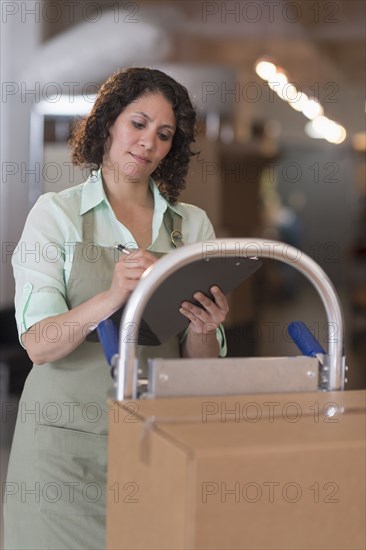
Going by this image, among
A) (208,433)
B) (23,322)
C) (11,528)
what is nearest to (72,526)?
(11,528)

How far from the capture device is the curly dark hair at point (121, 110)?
188cm

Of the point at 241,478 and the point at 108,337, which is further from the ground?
the point at 108,337

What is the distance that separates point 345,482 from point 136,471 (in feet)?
1.01

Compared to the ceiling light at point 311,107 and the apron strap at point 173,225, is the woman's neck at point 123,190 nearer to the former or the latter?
the apron strap at point 173,225

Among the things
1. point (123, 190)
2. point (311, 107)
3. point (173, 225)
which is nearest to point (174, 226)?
point (173, 225)

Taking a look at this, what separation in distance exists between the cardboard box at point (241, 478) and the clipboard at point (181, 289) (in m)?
0.37

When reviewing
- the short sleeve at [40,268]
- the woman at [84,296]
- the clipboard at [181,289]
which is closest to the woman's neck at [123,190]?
the woman at [84,296]

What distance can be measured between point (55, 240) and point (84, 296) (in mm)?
134

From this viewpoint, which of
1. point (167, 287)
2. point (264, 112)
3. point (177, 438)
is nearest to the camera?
point (177, 438)

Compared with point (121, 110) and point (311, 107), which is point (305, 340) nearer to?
point (121, 110)

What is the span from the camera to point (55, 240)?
5.89ft

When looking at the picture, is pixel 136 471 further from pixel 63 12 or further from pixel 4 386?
pixel 63 12

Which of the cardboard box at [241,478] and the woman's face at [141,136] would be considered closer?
the cardboard box at [241,478]

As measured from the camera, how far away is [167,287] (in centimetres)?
170
